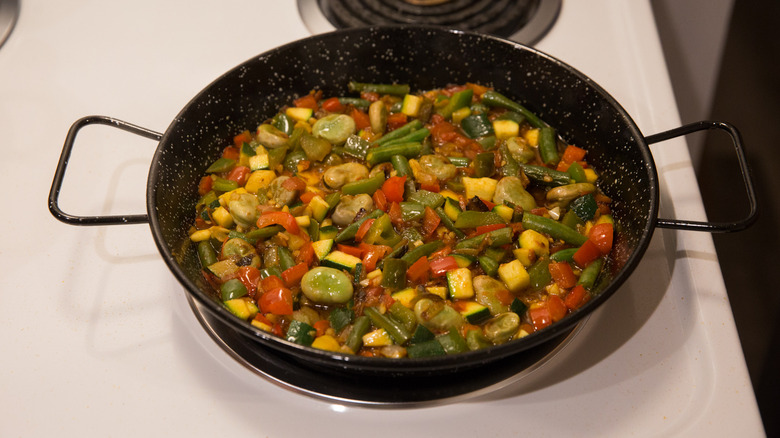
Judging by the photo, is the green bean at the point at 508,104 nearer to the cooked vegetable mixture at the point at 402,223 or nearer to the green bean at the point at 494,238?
the cooked vegetable mixture at the point at 402,223

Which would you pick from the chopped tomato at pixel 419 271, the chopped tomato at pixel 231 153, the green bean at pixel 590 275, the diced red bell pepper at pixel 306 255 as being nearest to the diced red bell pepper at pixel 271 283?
the diced red bell pepper at pixel 306 255

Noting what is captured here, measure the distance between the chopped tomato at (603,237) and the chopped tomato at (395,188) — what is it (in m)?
0.55

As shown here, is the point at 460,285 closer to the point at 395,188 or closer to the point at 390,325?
the point at 390,325

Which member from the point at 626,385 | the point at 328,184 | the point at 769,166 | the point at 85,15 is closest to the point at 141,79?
the point at 85,15

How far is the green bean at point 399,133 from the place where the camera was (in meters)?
2.12

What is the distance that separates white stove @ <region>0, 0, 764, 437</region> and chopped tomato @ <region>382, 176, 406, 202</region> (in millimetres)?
633

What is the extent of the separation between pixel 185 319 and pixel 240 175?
0.50 metres

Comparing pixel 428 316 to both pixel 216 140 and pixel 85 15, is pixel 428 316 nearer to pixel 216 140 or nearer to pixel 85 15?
pixel 216 140

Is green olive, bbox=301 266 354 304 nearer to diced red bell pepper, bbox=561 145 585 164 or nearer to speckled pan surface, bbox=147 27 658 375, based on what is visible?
speckled pan surface, bbox=147 27 658 375

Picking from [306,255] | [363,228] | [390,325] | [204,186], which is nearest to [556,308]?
[390,325]

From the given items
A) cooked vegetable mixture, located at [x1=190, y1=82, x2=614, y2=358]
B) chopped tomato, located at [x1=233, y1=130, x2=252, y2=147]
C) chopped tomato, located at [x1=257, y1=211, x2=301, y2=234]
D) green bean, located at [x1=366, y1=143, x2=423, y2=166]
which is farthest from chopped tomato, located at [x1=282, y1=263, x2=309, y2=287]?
chopped tomato, located at [x1=233, y1=130, x2=252, y2=147]

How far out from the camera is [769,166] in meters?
2.60

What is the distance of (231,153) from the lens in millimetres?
2143

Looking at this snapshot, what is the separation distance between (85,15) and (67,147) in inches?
43.6
